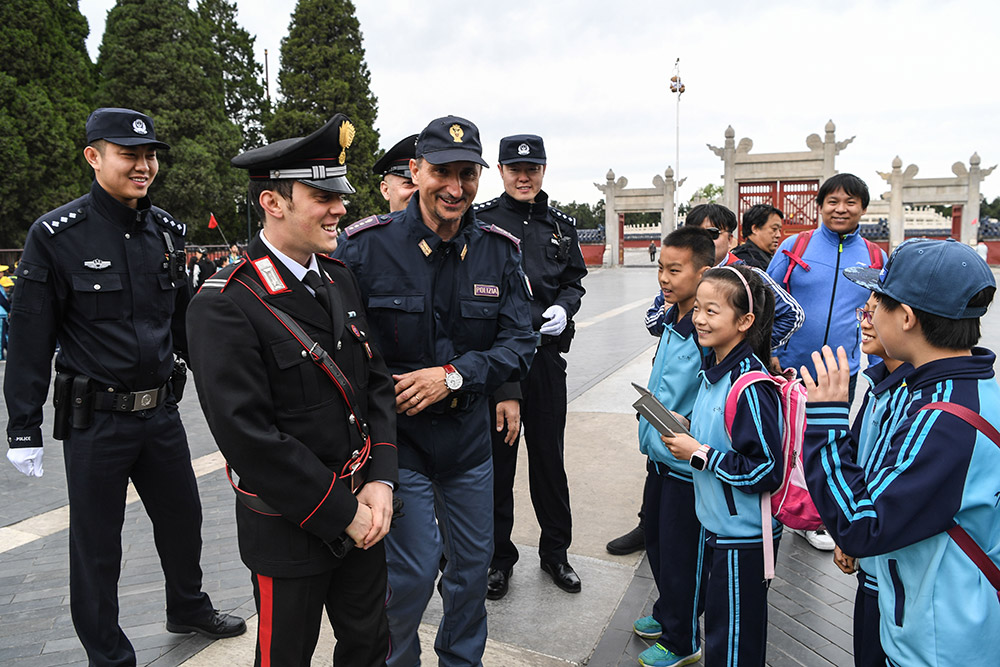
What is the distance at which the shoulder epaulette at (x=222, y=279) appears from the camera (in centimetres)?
190

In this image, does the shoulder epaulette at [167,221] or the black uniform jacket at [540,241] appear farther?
the black uniform jacket at [540,241]

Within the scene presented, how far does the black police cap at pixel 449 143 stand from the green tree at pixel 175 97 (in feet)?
93.3

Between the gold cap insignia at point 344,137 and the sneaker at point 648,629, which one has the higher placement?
Answer: the gold cap insignia at point 344,137

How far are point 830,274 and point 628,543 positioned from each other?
2.09 m

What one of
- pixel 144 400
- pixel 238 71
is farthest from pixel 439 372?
pixel 238 71

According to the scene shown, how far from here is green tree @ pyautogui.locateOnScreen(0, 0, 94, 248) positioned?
2119 centimetres

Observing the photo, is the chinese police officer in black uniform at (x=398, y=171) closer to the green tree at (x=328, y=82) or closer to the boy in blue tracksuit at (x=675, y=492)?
the boy in blue tracksuit at (x=675, y=492)

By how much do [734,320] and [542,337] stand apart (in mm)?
1264

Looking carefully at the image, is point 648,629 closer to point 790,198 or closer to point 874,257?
point 874,257

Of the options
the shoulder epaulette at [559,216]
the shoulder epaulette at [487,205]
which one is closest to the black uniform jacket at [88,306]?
the shoulder epaulette at [487,205]

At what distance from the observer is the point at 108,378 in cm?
282

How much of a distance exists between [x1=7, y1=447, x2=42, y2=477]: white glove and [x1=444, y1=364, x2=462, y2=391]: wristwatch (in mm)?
1852

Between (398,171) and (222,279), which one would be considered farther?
(398,171)

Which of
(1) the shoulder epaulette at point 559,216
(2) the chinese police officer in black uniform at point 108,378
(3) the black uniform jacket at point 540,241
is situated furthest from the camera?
(1) the shoulder epaulette at point 559,216
